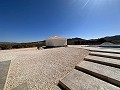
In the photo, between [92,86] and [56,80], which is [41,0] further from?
[92,86]

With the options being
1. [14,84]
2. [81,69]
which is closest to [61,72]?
[81,69]

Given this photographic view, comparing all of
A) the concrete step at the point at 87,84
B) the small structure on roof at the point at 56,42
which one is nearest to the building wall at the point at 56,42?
the small structure on roof at the point at 56,42

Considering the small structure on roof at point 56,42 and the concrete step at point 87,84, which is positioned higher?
the small structure on roof at point 56,42

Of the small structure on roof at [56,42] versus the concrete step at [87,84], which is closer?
the concrete step at [87,84]

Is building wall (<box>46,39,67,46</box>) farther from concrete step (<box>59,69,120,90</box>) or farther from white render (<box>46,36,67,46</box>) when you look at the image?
concrete step (<box>59,69,120,90</box>)

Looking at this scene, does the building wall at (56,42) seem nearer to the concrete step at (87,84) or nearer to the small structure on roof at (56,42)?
the small structure on roof at (56,42)

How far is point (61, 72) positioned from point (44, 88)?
1220 millimetres

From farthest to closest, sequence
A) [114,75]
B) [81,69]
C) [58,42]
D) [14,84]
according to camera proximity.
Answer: [58,42] → [81,69] → [14,84] → [114,75]

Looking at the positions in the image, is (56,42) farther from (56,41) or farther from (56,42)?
(56,41)

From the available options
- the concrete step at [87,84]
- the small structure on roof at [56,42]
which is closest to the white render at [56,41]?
the small structure on roof at [56,42]

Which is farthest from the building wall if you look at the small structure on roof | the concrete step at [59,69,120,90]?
the concrete step at [59,69,120,90]

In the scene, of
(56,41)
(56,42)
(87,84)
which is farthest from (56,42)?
(87,84)

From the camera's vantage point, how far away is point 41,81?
11.7 feet

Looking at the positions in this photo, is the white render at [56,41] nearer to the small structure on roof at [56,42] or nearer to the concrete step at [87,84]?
the small structure on roof at [56,42]
